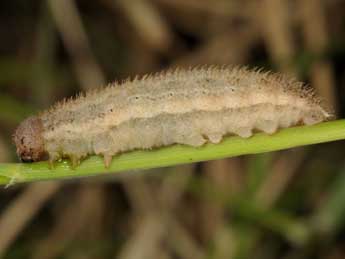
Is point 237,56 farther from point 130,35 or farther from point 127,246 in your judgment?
point 127,246

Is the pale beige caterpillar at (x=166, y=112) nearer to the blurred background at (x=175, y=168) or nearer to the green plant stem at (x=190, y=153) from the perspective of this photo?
the green plant stem at (x=190, y=153)

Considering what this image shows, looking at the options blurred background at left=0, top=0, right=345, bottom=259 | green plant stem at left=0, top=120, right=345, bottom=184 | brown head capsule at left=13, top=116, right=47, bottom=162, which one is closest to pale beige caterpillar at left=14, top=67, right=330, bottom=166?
brown head capsule at left=13, top=116, right=47, bottom=162

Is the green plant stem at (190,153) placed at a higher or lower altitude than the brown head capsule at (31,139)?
lower

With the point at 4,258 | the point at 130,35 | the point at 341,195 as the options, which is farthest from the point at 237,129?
the point at 130,35

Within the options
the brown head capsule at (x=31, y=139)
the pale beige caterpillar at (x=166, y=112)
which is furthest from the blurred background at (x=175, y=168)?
the brown head capsule at (x=31, y=139)

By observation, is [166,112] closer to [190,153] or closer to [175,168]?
[190,153]

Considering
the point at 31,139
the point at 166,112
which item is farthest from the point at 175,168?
the point at 31,139
